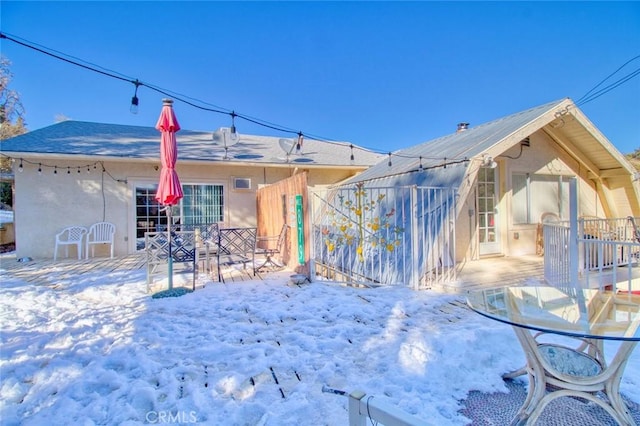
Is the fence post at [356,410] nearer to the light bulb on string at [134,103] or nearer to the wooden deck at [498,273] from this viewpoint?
the wooden deck at [498,273]

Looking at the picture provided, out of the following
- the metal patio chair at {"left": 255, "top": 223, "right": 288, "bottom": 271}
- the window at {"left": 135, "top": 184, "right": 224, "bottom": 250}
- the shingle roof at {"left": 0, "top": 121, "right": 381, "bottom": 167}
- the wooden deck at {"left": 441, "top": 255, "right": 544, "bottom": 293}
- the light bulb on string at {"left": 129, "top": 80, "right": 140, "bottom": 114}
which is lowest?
the wooden deck at {"left": 441, "top": 255, "right": 544, "bottom": 293}

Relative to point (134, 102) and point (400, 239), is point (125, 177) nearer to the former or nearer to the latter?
point (134, 102)

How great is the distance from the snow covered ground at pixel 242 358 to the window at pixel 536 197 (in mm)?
4746

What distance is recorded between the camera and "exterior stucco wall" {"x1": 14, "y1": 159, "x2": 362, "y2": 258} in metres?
8.23

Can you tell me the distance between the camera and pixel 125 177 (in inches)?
353

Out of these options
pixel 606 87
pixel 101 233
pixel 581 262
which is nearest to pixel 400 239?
pixel 581 262

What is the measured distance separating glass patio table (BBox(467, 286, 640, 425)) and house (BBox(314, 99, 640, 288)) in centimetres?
267

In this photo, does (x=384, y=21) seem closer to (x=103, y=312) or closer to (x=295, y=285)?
(x=295, y=285)

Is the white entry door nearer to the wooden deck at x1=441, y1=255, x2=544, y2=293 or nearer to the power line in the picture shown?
the wooden deck at x1=441, y1=255, x2=544, y2=293

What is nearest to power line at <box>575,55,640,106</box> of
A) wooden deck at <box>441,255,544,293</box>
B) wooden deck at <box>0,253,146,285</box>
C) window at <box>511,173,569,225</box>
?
window at <box>511,173,569,225</box>

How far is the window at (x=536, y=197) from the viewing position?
781 cm

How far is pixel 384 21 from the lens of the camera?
9.25m

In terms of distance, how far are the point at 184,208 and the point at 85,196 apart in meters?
2.63

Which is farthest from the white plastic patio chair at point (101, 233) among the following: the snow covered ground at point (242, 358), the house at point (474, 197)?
the house at point (474, 197)
